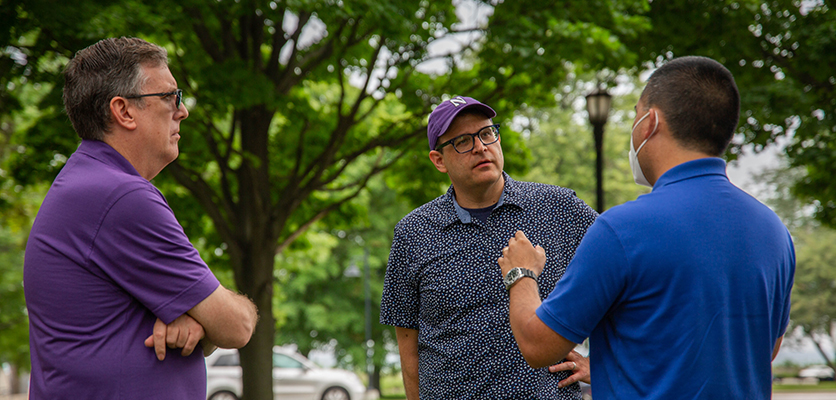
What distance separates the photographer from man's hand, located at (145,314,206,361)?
2064mm

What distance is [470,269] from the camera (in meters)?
2.87

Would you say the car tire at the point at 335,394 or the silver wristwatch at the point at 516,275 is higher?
the silver wristwatch at the point at 516,275

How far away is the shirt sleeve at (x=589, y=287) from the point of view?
183 centimetres

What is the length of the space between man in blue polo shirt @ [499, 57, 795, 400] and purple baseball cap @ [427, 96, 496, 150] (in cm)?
115

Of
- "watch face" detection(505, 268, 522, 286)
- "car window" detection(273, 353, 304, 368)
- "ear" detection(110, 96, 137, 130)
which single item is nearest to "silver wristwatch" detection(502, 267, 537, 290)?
"watch face" detection(505, 268, 522, 286)

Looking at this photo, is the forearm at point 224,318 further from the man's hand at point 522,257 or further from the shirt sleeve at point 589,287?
the shirt sleeve at point 589,287

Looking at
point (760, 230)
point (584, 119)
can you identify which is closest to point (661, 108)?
point (760, 230)

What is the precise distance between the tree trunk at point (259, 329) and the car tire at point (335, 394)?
29.5ft

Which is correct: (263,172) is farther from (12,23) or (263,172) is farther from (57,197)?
(57,197)

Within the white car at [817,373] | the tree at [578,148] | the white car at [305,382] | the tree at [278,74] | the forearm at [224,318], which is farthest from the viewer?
the white car at [817,373]

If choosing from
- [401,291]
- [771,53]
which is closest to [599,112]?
[771,53]

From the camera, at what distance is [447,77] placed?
1028 cm

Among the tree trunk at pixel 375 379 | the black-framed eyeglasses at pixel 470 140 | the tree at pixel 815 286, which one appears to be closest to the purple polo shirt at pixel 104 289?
the black-framed eyeglasses at pixel 470 140

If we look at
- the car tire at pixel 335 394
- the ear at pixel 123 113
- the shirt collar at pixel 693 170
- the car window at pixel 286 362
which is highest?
the ear at pixel 123 113
